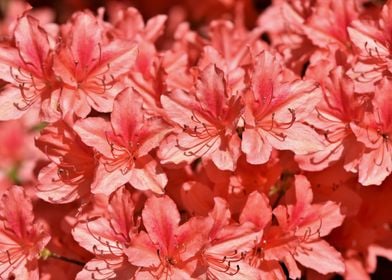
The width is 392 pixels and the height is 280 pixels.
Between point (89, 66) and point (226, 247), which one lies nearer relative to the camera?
point (226, 247)

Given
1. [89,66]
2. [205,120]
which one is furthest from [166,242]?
[89,66]

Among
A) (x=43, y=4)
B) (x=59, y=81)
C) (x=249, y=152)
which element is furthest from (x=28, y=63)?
(x=43, y=4)

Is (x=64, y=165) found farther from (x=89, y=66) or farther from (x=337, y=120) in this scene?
(x=337, y=120)

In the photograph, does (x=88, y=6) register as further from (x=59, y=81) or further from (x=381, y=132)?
(x=381, y=132)

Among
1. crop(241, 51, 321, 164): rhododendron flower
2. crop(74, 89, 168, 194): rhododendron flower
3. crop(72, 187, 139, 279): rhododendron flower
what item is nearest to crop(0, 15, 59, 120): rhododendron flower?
crop(74, 89, 168, 194): rhododendron flower

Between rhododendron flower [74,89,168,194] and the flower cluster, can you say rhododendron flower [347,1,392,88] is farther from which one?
rhododendron flower [74,89,168,194]

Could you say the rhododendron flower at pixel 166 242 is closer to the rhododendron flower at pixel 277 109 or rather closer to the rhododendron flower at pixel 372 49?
the rhododendron flower at pixel 277 109
